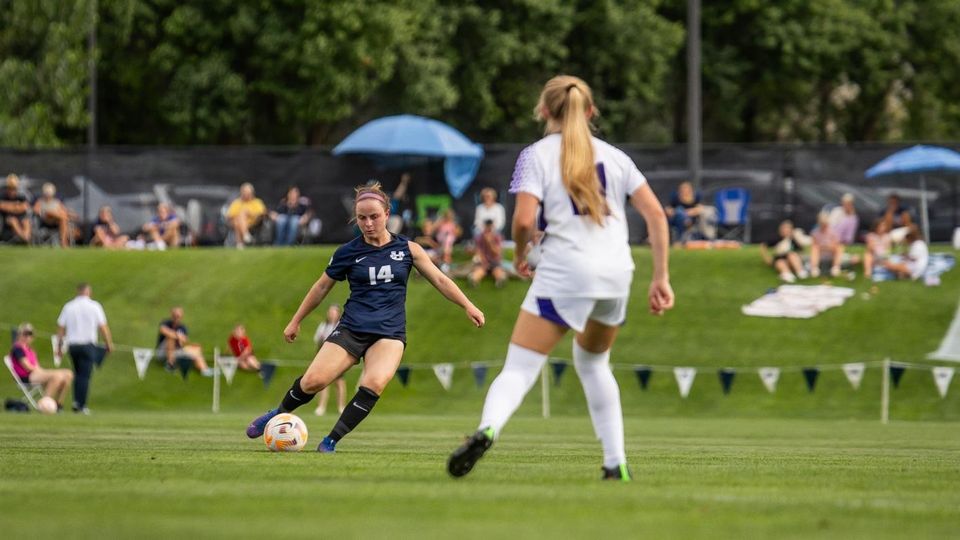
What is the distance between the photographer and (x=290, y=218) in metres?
34.1

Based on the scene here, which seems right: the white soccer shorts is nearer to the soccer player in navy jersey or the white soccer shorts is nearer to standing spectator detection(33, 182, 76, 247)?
the soccer player in navy jersey

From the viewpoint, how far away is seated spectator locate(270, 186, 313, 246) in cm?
3400

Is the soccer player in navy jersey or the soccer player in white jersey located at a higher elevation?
the soccer player in white jersey

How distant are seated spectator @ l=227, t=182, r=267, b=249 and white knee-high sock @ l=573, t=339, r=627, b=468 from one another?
2527 centimetres

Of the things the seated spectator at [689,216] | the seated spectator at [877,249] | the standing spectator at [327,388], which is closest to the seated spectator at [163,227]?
the standing spectator at [327,388]

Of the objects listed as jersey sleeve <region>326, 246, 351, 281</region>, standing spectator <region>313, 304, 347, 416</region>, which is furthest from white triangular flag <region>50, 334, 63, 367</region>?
jersey sleeve <region>326, 246, 351, 281</region>

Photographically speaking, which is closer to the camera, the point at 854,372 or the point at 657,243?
the point at 657,243

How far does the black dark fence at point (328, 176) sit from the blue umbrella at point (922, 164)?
876 mm

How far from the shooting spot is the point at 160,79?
4522 centimetres

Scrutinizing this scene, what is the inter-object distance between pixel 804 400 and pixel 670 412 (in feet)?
6.90

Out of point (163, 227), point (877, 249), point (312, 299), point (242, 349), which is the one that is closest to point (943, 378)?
point (877, 249)

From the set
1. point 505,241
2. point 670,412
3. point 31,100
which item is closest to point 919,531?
point 670,412

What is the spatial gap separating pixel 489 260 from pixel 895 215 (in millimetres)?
7054

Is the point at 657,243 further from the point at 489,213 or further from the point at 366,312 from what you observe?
the point at 489,213
